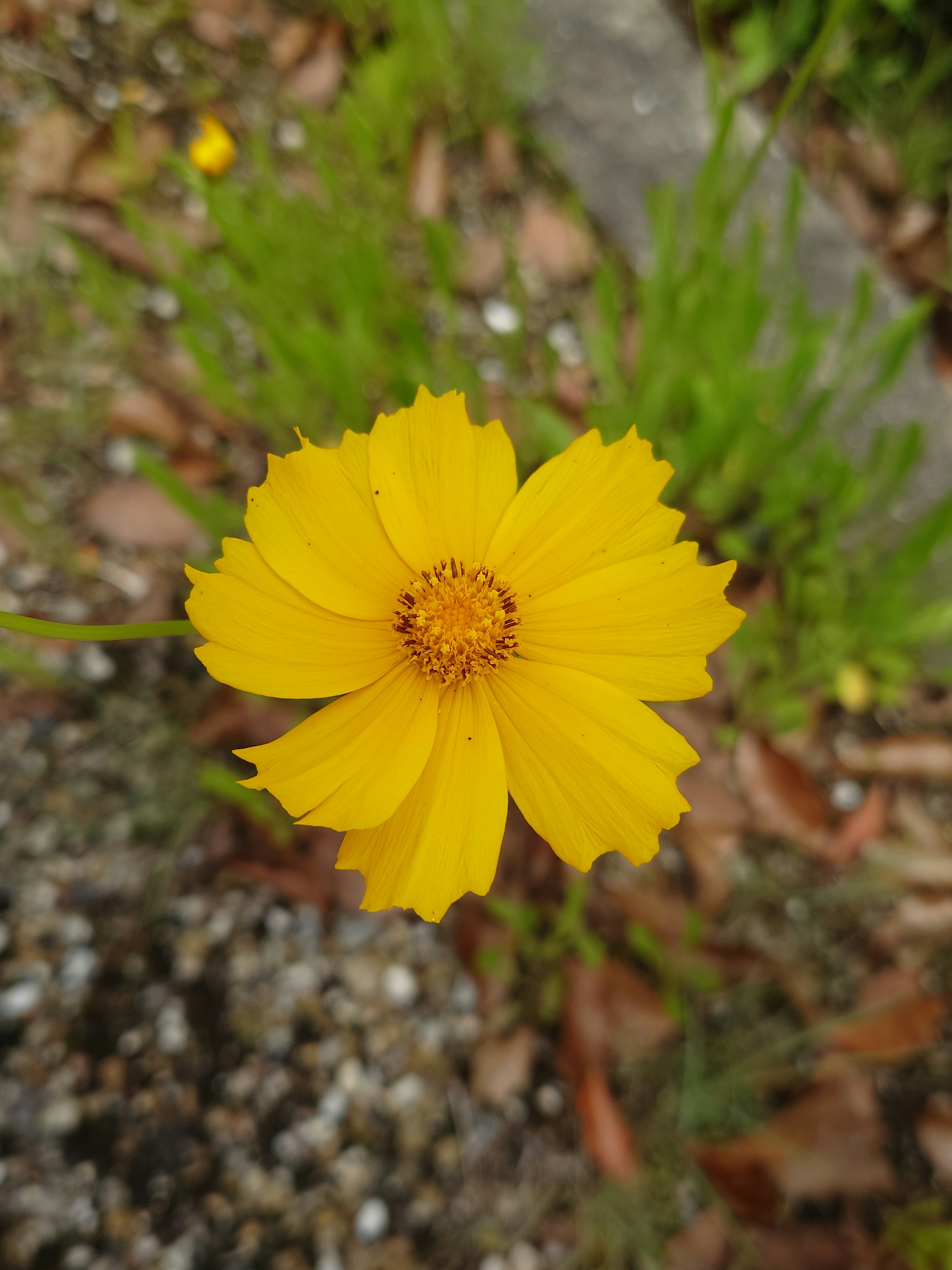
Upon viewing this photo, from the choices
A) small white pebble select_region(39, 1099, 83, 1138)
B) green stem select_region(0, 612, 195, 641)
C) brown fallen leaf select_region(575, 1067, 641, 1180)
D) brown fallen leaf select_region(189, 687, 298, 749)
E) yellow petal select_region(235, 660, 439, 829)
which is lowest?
small white pebble select_region(39, 1099, 83, 1138)

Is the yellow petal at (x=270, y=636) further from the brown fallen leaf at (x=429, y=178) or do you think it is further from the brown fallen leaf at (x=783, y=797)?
the brown fallen leaf at (x=429, y=178)

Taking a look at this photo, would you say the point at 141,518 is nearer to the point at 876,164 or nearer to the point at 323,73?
the point at 323,73

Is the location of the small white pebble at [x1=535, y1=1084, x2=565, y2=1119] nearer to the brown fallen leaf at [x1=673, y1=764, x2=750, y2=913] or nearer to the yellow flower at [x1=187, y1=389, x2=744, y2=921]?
the brown fallen leaf at [x1=673, y1=764, x2=750, y2=913]

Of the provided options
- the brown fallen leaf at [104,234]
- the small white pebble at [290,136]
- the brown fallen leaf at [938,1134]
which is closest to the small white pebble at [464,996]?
the brown fallen leaf at [938,1134]

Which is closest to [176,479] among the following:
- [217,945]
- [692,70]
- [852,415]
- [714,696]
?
[217,945]

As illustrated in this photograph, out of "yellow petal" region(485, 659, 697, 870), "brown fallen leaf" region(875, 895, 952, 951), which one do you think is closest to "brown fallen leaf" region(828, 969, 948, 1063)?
"brown fallen leaf" region(875, 895, 952, 951)
